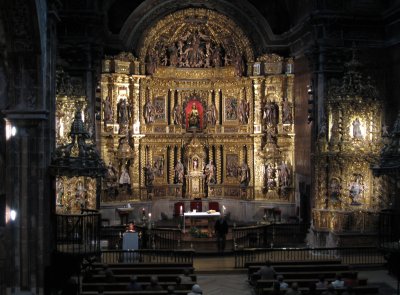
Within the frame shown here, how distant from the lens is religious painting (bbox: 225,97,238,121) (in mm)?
34875

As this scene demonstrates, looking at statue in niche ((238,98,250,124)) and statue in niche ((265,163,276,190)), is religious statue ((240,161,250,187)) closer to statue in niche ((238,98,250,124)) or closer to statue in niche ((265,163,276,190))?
statue in niche ((265,163,276,190))

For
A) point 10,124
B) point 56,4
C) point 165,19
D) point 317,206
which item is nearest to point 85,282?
point 10,124

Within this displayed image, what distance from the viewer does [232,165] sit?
114 feet

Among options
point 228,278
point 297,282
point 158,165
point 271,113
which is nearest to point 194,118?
point 158,165

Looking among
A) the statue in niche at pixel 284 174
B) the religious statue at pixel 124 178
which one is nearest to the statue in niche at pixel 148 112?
the religious statue at pixel 124 178

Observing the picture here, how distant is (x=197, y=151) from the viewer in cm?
3478

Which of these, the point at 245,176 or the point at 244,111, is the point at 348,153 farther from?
the point at 244,111

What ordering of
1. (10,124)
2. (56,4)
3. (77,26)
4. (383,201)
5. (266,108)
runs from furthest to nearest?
(266,108), (77,26), (383,201), (56,4), (10,124)

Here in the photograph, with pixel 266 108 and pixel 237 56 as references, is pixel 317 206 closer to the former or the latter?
pixel 266 108

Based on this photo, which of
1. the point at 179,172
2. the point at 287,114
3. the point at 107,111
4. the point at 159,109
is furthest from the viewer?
the point at 159,109

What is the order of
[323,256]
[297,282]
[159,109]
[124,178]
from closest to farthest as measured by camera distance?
1. [297,282]
2. [323,256]
3. [124,178]
4. [159,109]

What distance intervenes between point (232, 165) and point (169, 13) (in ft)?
27.7

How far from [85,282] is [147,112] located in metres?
16.0

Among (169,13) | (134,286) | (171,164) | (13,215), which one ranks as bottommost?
(134,286)
